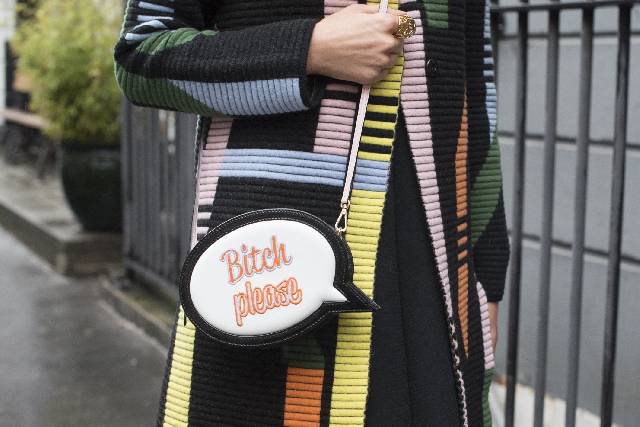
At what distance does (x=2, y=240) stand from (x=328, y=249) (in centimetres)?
692

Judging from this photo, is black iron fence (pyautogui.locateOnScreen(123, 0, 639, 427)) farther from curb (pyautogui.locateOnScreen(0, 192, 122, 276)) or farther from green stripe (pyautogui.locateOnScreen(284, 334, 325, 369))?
curb (pyautogui.locateOnScreen(0, 192, 122, 276))

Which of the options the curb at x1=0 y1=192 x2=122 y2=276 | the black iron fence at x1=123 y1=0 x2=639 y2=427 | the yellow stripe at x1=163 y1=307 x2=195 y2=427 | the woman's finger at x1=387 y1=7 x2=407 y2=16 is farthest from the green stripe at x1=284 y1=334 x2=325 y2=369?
the curb at x1=0 y1=192 x2=122 y2=276

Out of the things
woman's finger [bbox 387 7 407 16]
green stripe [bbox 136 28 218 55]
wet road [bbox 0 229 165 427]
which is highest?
woman's finger [bbox 387 7 407 16]

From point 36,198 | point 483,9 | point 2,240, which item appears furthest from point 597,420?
point 36,198

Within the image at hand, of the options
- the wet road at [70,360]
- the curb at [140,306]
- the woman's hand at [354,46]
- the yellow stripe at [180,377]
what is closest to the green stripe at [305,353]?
the yellow stripe at [180,377]

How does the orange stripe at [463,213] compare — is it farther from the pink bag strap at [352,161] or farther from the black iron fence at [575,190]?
the black iron fence at [575,190]

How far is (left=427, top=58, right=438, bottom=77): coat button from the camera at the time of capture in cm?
165

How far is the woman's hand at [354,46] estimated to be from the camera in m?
1.53

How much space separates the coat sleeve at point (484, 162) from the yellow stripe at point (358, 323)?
39 cm

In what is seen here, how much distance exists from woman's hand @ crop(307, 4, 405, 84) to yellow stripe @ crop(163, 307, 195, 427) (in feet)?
1.46

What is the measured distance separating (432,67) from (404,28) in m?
0.11

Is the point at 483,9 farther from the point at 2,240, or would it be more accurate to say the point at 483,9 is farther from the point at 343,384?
the point at 2,240

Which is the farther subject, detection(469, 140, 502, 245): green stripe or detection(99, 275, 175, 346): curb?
detection(99, 275, 175, 346): curb

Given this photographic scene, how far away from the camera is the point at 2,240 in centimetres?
796
